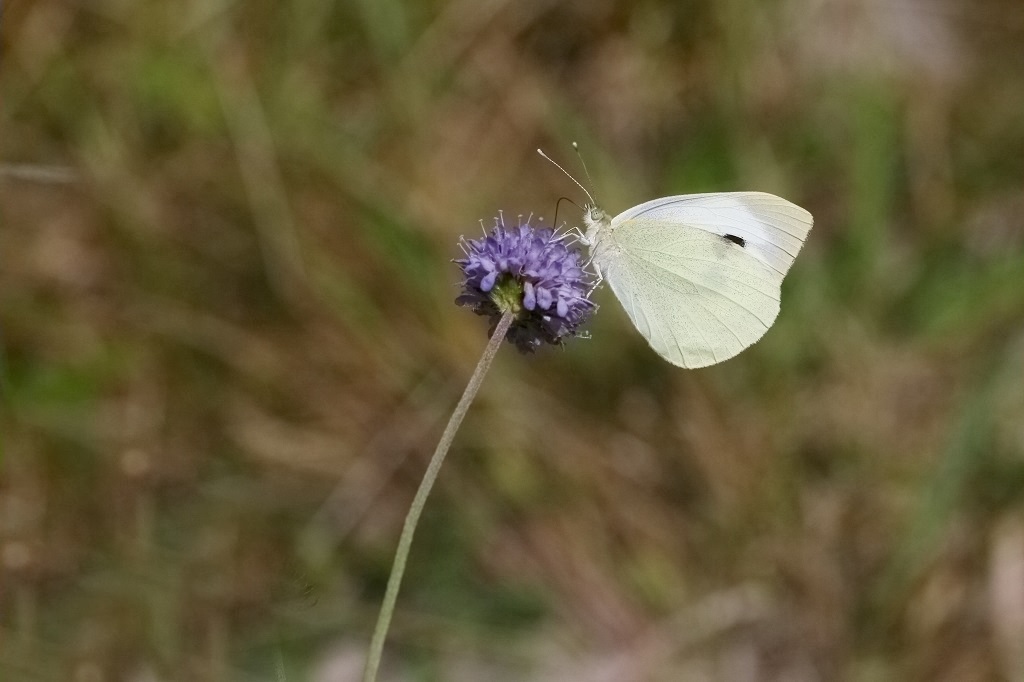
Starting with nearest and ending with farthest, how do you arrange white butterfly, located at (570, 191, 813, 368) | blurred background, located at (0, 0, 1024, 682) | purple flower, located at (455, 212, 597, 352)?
purple flower, located at (455, 212, 597, 352), white butterfly, located at (570, 191, 813, 368), blurred background, located at (0, 0, 1024, 682)

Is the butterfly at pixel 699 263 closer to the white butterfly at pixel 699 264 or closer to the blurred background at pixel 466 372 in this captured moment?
the white butterfly at pixel 699 264

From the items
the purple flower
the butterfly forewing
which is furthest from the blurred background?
the purple flower

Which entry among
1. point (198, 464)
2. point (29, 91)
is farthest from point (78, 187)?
point (198, 464)

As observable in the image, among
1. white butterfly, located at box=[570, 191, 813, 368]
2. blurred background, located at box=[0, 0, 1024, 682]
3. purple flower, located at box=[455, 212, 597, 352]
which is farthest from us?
blurred background, located at box=[0, 0, 1024, 682]

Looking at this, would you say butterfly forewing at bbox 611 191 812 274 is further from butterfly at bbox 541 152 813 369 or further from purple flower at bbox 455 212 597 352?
purple flower at bbox 455 212 597 352

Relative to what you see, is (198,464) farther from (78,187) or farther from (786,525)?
(786,525)

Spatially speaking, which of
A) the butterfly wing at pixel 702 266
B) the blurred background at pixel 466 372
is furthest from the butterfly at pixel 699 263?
the blurred background at pixel 466 372
